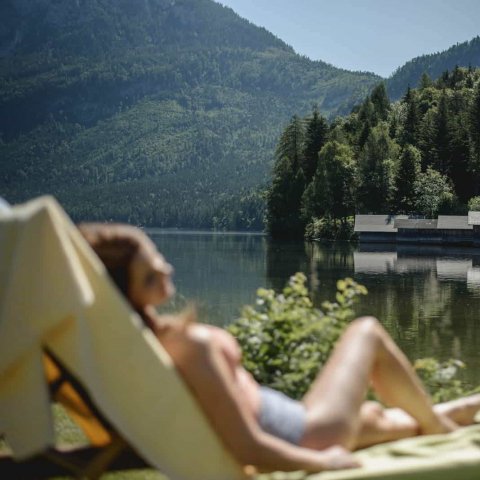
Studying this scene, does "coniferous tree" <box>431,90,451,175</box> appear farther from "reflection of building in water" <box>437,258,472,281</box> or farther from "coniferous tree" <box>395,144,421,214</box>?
"reflection of building in water" <box>437,258,472,281</box>

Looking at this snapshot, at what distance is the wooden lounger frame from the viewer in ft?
9.52

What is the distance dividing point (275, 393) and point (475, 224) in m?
63.8

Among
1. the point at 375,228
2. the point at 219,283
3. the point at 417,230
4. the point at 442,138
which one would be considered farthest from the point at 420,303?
the point at 442,138

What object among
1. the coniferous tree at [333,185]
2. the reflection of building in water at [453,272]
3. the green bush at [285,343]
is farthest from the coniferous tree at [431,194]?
the green bush at [285,343]

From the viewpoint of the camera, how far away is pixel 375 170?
70875 mm

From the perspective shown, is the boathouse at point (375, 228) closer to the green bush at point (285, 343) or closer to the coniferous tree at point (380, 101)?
the coniferous tree at point (380, 101)

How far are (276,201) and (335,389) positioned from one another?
249ft

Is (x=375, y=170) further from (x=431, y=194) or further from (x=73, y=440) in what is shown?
(x=73, y=440)

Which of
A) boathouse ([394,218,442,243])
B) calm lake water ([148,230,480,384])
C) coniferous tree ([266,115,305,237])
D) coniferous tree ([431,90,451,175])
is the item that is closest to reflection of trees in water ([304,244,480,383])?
calm lake water ([148,230,480,384])

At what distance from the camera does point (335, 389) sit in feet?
10.5

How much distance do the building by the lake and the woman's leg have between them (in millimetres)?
64403

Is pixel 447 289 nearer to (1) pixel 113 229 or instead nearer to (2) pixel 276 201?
(1) pixel 113 229

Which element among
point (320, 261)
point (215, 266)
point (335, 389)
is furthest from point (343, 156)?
point (335, 389)

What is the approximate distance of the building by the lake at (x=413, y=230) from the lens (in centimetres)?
6519
